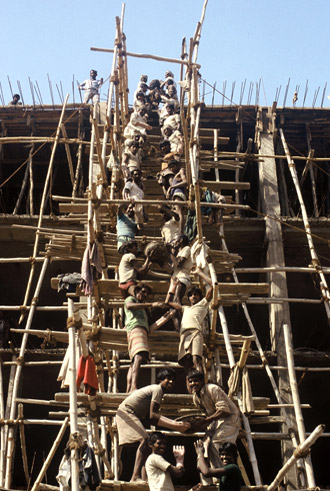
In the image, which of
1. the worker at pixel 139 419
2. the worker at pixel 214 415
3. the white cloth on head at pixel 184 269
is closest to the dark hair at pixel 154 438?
the worker at pixel 139 419

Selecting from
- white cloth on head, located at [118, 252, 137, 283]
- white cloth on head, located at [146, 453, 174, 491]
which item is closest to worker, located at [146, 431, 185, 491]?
white cloth on head, located at [146, 453, 174, 491]

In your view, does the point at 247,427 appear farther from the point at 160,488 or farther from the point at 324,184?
the point at 324,184

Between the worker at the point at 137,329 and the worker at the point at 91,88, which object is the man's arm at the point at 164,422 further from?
the worker at the point at 91,88

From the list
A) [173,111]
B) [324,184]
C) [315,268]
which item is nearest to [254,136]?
[324,184]

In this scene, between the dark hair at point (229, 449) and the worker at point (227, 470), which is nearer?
the worker at point (227, 470)

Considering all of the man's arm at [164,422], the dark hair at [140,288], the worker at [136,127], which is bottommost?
the man's arm at [164,422]

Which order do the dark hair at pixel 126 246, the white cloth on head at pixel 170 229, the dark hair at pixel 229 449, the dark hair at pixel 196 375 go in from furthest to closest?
the white cloth on head at pixel 170 229, the dark hair at pixel 126 246, the dark hair at pixel 196 375, the dark hair at pixel 229 449

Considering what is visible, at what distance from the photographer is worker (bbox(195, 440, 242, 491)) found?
8.03 m

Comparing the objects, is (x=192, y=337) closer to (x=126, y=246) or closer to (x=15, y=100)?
(x=126, y=246)

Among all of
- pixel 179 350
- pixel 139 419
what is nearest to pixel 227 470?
pixel 139 419

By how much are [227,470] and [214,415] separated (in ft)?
2.97

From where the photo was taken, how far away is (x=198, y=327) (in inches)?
393

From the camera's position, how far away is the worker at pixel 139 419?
867 centimetres

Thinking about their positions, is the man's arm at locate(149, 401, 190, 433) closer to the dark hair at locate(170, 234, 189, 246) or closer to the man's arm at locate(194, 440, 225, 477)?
the man's arm at locate(194, 440, 225, 477)
